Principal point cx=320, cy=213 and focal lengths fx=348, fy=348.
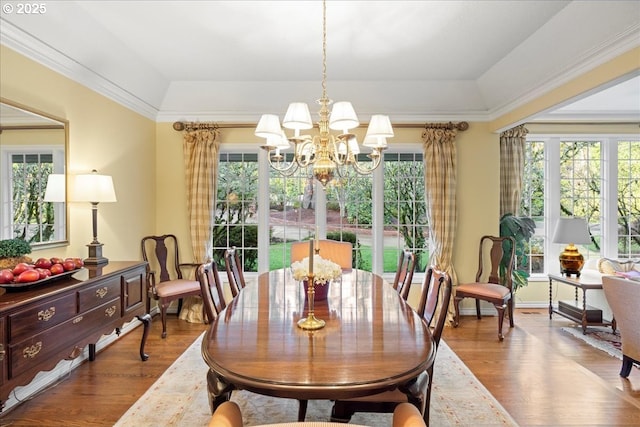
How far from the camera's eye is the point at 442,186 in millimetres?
4359

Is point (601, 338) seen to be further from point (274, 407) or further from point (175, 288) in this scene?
point (175, 288)

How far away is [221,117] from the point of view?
4.43 meters

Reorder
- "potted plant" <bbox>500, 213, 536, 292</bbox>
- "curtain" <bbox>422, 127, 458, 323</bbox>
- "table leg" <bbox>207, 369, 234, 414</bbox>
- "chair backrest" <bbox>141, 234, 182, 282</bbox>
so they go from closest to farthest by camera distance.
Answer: "table leg" <bbox>207, 369, 234, 414</bbox> → "chair backrest" <bbox>141, 234, 182, 282</bbox> → "curtain" <bbox>422, 127, 458, 323</bbox> → "potted plant" <bbox>500, 213, 536, 292</bbox>

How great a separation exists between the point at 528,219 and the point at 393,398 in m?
4.02

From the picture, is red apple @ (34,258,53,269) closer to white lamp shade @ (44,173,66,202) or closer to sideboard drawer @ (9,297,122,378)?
sideboard drawer @ (9,297,122,378)

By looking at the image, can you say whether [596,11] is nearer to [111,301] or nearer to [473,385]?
[473,385]

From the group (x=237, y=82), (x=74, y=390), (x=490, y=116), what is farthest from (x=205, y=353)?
(x=490, y=116)

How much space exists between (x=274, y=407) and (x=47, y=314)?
1476mm

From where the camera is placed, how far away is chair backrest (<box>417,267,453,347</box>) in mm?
1672

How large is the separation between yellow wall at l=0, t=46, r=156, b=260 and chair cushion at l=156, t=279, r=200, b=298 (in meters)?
0.52

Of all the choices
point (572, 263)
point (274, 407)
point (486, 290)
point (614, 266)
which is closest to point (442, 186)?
point (486, 290)

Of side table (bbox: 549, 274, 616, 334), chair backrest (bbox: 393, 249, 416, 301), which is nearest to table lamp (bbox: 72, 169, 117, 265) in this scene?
chair backrest (bbox: 393, 249, 416, 301)

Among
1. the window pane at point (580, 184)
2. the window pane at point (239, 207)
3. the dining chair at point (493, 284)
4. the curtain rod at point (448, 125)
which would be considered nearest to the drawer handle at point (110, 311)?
the window pane at point (239, 207)

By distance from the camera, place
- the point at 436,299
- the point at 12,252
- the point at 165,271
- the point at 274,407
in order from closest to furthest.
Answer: the point at 436,299 → the point at 12,252 → the point at 274,407 → the point at 165,271
